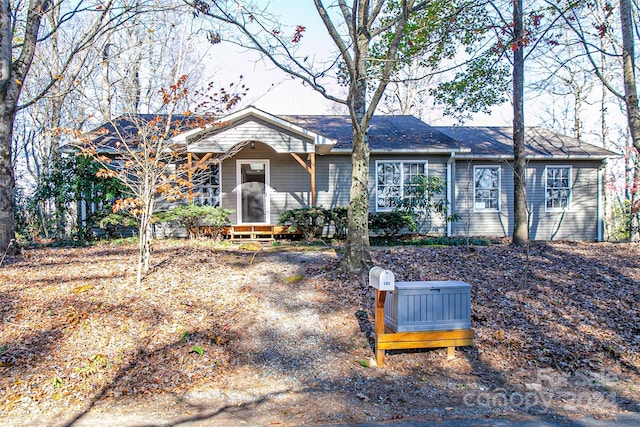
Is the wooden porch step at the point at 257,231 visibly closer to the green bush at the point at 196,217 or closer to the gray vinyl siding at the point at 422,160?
the green bush at the point at 196,217

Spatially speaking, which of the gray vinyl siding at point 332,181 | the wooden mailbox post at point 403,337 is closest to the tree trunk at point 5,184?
the wooden mailbox post at point 403,337

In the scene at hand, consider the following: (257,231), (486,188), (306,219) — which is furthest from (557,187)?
(257,231)

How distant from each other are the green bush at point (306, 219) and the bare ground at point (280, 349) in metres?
3.62

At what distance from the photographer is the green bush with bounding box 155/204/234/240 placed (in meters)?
11.3

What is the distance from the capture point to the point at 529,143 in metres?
15.2

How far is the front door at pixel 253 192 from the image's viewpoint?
43.7ft

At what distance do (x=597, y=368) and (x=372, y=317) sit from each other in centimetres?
275

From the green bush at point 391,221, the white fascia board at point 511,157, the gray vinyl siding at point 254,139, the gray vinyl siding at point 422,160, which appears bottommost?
the green bush at point 391,221

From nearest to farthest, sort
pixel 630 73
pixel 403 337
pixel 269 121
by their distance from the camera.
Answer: pixel 403 337 < pixel 630 73 < pixel 269 121

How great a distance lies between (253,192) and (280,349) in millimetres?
8573

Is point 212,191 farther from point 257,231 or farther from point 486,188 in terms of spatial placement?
point 486,188

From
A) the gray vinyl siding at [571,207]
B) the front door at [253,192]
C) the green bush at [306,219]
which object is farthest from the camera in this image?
the gray vinyl siding at [571,207]

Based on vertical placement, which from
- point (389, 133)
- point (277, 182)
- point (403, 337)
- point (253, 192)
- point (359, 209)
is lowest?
point (403, 337)

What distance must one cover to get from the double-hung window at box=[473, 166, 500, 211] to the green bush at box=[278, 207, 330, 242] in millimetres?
5625
